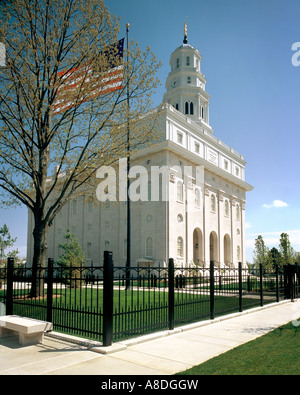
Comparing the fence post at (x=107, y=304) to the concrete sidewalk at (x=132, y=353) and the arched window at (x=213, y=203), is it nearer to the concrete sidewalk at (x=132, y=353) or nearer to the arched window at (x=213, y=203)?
the concrete sidewalk at (x=132, y=353)

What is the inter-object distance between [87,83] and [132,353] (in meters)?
10.9

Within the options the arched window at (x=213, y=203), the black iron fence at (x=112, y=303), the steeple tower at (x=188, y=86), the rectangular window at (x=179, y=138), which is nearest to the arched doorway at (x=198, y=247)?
the arched window at (x=213, y=203)

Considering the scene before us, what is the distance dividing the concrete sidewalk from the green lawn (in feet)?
0.96

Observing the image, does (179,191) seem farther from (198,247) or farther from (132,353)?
(132,353)

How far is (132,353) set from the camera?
651cm

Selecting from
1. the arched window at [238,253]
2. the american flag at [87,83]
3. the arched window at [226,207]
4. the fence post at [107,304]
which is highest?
the american flag at [87,83]

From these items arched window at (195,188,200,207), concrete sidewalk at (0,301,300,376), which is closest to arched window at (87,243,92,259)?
arched window at (195,188,200,207)

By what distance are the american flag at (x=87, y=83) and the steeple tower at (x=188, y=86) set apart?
34121mm

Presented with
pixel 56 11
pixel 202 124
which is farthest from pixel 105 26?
pixel 202 124

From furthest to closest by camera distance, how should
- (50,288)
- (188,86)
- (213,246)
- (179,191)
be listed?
(188,86) → (213,246) → (179,191) → (50,288)

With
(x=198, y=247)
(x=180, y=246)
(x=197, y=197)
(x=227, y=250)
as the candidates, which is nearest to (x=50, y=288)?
(x=180, y=246)

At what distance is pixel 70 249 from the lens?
2366 centimetres

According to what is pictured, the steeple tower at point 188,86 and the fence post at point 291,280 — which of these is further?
the steeple tower at point 188,86

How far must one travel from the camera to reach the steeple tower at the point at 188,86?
48.3 meters
